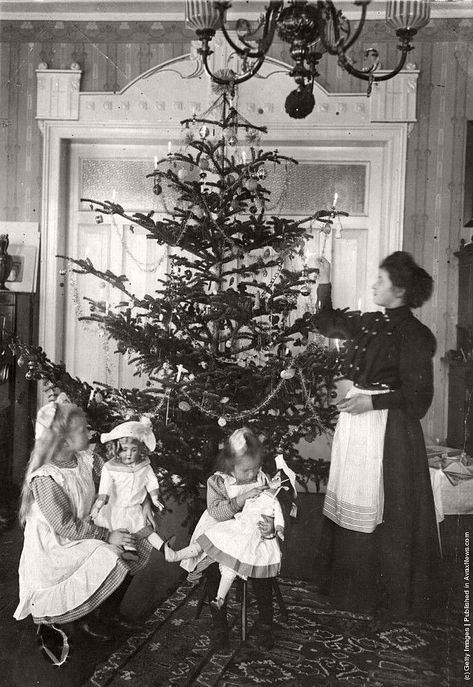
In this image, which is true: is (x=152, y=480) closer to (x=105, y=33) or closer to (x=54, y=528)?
(x=54, y=528)

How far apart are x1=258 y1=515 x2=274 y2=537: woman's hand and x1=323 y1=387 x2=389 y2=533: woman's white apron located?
501 millimetres

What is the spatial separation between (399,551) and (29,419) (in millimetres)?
2547

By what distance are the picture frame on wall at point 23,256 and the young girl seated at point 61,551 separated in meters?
2.02

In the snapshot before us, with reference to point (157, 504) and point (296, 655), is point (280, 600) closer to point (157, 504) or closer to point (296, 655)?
point (296, 655)

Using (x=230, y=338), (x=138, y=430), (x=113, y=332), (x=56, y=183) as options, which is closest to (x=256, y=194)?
(x=230, y=338)

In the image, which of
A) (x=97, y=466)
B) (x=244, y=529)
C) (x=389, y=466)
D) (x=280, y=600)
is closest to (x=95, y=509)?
(x=97, y=466)

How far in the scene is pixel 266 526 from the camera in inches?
98.2

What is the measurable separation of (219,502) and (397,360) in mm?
956

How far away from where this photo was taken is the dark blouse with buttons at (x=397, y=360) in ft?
9.17

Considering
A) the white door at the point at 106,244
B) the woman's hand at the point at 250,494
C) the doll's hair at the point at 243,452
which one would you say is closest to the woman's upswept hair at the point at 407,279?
the doll's hair at the point at 243,452

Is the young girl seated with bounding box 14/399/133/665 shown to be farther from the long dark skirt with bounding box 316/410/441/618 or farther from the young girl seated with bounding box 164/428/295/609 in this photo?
the long dark skirt with bounding box 316/410/441/618

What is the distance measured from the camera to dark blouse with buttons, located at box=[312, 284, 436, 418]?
2.79 metres

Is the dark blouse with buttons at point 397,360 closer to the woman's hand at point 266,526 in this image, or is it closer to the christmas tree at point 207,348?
the christmas tree at point 207,348

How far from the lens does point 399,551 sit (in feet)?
9.09
